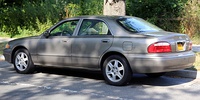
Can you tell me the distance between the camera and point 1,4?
2067 centimetres

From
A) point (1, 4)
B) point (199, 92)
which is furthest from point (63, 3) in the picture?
point (199, 92)

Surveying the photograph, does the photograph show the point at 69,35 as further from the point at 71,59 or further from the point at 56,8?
the point at 56,8

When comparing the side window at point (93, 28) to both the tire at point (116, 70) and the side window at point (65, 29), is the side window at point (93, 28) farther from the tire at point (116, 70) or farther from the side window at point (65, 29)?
the tire at point (116, 70)

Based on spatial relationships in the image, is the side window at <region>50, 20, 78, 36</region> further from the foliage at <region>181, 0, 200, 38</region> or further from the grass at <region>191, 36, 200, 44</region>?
the foliage at <region>181, 0, 200, 38</region>

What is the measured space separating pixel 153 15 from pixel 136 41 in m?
10.2

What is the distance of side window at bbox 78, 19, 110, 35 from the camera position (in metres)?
7.70


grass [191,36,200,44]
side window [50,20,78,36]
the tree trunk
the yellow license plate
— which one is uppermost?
the tree trunk

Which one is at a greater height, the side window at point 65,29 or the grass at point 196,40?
the side window at point 65,29

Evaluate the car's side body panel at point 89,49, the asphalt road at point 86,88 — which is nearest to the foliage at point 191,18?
the asphalt road at point 86,88

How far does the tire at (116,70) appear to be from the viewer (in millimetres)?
7221

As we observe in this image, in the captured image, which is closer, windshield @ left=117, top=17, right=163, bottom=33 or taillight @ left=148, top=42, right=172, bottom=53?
taillight @ left=148, top=42, right=172, bottom=53

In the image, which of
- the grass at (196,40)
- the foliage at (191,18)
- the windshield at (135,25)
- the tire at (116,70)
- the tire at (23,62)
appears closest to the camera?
the tire at (116,70)

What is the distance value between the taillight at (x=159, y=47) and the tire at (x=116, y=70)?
651mm

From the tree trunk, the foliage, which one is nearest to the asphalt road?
the tree trunk
